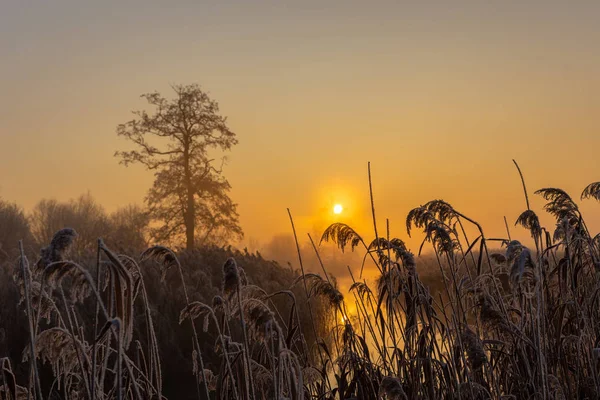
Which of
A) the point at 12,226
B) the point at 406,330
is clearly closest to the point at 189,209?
the point at 12,226

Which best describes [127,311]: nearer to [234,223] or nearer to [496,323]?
[496,323]

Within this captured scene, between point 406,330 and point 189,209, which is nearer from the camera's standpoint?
point 406,330

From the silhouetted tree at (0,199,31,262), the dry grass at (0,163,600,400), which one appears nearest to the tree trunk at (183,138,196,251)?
the silhouetted tree at (0,199,31,262)

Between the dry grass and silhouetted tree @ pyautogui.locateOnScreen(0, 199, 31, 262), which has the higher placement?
silhouetted tree @ pyautogui.locateOnScreen(0, 199, 31, 262)

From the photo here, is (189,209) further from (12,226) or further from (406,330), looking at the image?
(406,330)

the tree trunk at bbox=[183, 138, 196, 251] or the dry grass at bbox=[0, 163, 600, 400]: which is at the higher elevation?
the tree trunk at bbox=[183, 138, 196, 251]

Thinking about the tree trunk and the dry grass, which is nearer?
the dry grass

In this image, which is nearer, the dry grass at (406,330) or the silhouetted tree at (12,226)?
the dry grass at (406,330)

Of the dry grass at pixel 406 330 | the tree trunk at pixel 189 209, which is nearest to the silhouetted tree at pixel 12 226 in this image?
the tree trunk at pixel 189 209

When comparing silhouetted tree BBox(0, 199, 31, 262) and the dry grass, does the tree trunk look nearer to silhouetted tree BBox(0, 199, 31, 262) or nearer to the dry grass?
silhouetted tree BBox(0, 199, 31, 262)

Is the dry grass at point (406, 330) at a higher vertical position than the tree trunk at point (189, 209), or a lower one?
lower

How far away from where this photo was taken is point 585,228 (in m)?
4.30

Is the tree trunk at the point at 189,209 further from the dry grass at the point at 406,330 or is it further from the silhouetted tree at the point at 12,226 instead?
the dry grass at the point at 406,330

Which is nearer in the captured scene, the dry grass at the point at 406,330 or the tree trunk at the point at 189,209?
the dry grass at the point at 406,330
